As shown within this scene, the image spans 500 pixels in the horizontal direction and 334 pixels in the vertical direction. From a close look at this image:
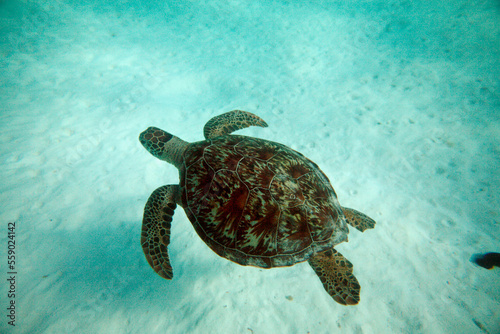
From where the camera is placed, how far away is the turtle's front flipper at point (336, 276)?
1.84m

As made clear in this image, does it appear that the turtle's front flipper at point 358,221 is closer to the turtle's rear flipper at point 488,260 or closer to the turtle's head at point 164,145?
the turtle's rear flipper at point 488,260

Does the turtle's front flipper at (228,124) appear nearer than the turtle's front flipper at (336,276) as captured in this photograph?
No

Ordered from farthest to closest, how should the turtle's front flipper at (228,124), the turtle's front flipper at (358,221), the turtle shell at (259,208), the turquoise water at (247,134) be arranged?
1. the turtle's front flipper at (228,124)
2. the turtle's front flipper at (358,221)
3. the turquoise water at (247,134)
4. the turtle shell at (259,208)

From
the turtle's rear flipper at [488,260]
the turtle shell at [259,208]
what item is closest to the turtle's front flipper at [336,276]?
the turtle shell at [259,208]

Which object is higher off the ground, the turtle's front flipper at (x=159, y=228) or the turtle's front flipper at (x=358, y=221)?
the turtle's front flipper at (x=358, y=221)

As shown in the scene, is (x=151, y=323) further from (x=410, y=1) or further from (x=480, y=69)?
(x=410, y=1)

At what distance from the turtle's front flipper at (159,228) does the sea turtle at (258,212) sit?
10mm

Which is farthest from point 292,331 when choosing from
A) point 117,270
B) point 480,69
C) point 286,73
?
point 480,69

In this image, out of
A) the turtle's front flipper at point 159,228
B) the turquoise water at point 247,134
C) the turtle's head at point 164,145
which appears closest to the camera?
the turtle's front flipper at point 159,228

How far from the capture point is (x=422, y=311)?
6.77ft

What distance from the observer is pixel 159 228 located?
2135 mm

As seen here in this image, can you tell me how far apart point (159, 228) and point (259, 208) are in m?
1.28

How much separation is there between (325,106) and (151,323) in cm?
502

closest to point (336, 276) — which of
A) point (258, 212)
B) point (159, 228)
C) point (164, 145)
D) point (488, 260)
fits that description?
point (258, 212)
